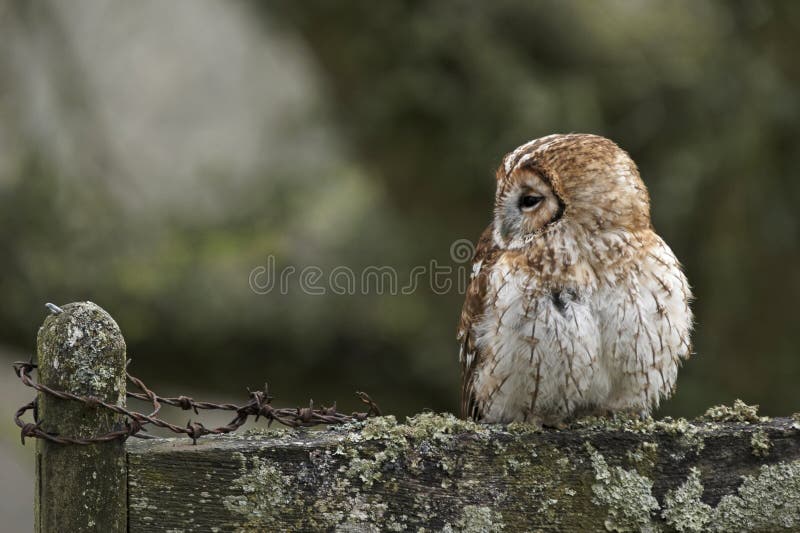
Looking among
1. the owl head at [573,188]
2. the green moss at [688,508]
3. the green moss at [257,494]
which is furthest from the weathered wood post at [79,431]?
the owl head at [573,188]

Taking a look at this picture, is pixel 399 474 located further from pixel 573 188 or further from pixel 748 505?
pixel 573 188

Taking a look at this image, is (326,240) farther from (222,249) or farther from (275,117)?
(275,117)

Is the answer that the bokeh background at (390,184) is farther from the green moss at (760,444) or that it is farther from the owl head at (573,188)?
the green moss at (760,444)

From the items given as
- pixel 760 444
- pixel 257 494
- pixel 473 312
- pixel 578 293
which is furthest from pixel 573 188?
pixel 257 494

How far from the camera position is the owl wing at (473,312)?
2.86m

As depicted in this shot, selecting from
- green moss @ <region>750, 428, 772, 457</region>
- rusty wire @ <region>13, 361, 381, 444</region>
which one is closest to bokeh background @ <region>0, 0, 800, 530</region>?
green moss @ <region>750, 428, 772, 457</region>

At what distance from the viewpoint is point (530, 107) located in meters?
4.56

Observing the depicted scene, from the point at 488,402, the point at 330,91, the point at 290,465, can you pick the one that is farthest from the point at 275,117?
the point at 290,465

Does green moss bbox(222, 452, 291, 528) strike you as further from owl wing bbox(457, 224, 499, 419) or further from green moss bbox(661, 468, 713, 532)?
owl wing bbox(457, 224, 499, 419)

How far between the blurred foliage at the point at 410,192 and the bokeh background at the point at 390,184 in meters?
0.01

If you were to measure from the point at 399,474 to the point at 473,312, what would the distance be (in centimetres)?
108

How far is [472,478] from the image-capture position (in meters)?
1.88

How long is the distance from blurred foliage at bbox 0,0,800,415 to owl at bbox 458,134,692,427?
1831mm

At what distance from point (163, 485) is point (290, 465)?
0.80 ft
